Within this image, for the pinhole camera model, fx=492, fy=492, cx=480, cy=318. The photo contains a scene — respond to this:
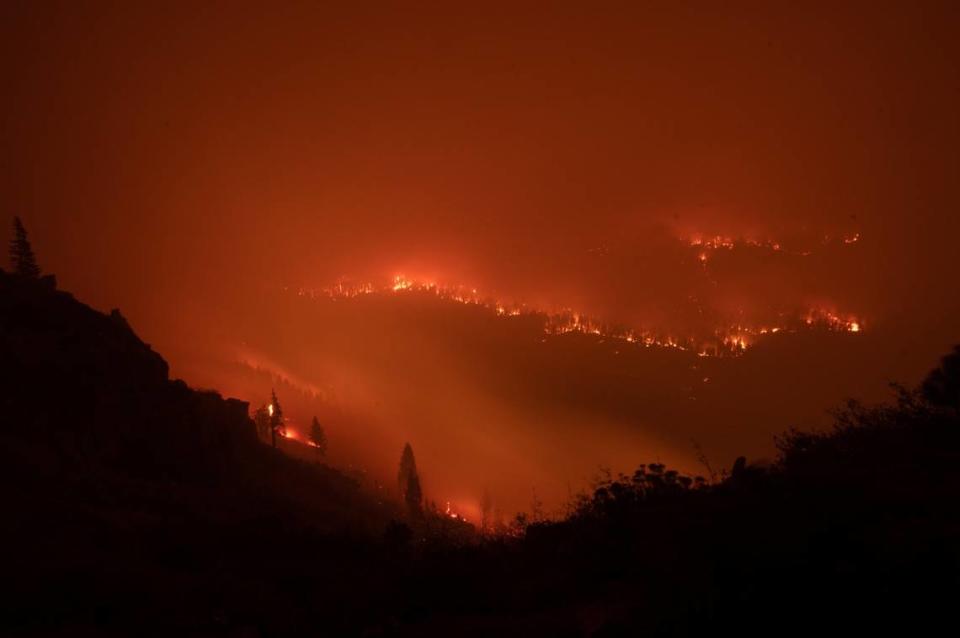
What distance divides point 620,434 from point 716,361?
4051 centimetres

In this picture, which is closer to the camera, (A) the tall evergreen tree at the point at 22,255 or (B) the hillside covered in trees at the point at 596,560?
(B) the hillside covered in trees at the point at 596,560

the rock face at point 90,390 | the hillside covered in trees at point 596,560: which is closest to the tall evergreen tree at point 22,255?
the rock face at point 90,390

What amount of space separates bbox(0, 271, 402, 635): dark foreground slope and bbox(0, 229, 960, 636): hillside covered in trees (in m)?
0.07

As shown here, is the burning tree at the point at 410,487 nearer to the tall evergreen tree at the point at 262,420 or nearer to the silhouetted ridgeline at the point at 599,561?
the tall evergreen tree at the point at 262,420

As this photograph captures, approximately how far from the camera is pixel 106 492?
18.2 m

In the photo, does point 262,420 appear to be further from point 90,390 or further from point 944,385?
point 944,385

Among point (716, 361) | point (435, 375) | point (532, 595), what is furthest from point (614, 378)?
point (532, 595)

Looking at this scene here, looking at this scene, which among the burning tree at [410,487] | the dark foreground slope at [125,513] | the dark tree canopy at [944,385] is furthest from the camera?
the burning tree at [410,487]

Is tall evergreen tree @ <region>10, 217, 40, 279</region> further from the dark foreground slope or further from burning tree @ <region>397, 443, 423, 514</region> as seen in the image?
burning tree @ <region>397, 443, 423, 514</region>

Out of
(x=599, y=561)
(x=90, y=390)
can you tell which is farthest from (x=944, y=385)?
(x=90, y=390)

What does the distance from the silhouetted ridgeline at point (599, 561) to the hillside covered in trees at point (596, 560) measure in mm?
25

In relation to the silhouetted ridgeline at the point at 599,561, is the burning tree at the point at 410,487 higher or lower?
higher

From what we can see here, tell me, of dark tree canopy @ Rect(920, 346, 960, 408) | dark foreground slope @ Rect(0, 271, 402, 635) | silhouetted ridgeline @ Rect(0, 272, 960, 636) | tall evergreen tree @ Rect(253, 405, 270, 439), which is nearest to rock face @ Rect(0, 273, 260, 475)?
dark foreground slope @ Rect(0, 271, 402, 635)

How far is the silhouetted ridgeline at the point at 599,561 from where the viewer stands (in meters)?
4.04
